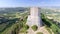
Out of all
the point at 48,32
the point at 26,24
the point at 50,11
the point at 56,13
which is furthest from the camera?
the point at 56,13

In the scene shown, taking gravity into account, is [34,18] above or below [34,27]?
above

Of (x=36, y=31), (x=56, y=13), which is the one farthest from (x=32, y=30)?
(x=56, y=13)

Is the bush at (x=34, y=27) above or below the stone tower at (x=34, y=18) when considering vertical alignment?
below

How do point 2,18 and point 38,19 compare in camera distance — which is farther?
point 2,18

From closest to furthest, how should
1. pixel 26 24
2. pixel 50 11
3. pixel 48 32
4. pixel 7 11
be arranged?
pixel 48 32 < pixel 26 24 < pixel 7 11 < pixel 50 11

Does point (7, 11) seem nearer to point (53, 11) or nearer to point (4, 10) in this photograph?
point (4, 10)

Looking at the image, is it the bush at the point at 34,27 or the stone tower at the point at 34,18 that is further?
the stone tower at the point at 34,18

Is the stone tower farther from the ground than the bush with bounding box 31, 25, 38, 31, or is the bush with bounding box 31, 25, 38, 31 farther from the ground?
the stone tower

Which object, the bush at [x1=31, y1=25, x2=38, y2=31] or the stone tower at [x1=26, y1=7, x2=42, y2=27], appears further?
the stone tower at [x1=26, y1=7, x2=42, y2=27]

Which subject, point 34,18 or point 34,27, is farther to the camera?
point 34,18

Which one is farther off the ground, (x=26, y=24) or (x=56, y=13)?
(x=26, y=24)
